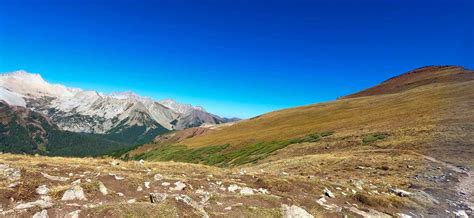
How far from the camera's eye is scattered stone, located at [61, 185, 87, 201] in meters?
13.2

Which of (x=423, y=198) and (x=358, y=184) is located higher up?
(x=358, y=184)

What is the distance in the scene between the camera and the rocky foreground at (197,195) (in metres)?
12.5

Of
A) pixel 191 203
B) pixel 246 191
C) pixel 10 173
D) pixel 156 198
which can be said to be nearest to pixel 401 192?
pixel 246 191

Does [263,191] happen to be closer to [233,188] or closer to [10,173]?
[233,188]

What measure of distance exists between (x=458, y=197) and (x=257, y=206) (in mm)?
14960

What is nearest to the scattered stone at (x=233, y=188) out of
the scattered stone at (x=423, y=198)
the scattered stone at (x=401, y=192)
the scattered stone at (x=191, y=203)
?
the scattered stone at (x=191, y=203)

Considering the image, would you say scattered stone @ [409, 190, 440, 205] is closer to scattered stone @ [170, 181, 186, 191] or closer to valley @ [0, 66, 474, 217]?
valley @ [0, 66, 474, 217]

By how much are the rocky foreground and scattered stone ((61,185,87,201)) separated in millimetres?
36

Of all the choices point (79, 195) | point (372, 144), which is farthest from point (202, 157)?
point (79, 195)

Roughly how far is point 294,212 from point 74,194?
9.22 m

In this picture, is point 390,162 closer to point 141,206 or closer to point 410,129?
point 410,129

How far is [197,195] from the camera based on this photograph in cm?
1593

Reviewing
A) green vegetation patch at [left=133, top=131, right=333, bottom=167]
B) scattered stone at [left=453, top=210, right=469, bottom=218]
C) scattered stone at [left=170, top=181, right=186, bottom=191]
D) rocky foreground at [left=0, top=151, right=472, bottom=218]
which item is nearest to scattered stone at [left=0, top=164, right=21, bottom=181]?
rocky foreground at [left=0, top=151, right=472, bottom=218]

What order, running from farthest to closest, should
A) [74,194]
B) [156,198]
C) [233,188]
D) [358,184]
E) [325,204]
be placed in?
1. [358,184]
2. [233,188]
3. [325,204]
4. [156,198]
5. [74,194]
